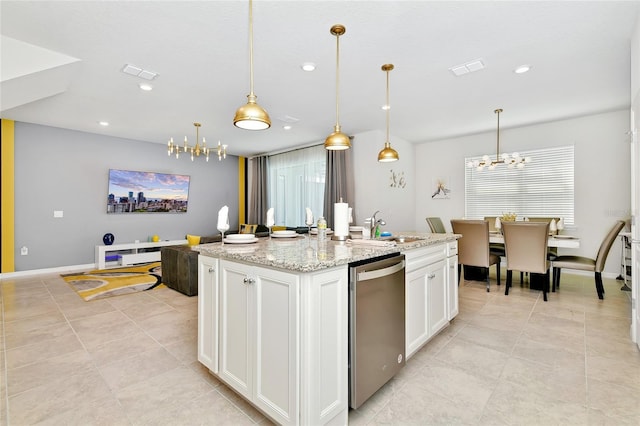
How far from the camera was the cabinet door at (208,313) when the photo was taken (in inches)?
72.2

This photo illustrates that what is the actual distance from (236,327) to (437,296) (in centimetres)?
166

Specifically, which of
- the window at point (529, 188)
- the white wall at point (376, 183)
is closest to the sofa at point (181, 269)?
the white wall at point (376, 183)

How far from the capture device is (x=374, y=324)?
1.67 meters

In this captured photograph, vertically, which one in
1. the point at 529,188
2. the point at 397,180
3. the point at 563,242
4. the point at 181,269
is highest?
the point at 397,180

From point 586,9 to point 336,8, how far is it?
6.24 feet

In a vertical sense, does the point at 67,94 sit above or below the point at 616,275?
above

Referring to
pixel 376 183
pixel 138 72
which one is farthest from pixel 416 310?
pixel 376 183

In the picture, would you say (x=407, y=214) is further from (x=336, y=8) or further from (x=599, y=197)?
(x=336, y=8)

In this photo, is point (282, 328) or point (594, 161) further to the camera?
point (594, 161)

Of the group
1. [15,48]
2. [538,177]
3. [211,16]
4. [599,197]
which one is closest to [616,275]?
[599,197]

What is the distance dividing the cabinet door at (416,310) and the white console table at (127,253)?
585 cm

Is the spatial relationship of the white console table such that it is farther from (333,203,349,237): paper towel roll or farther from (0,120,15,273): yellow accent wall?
(333,203,349,237): paper towel roll

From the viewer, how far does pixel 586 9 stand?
2252 mm

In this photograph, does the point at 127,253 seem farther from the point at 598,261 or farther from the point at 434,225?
the point at 598,261
